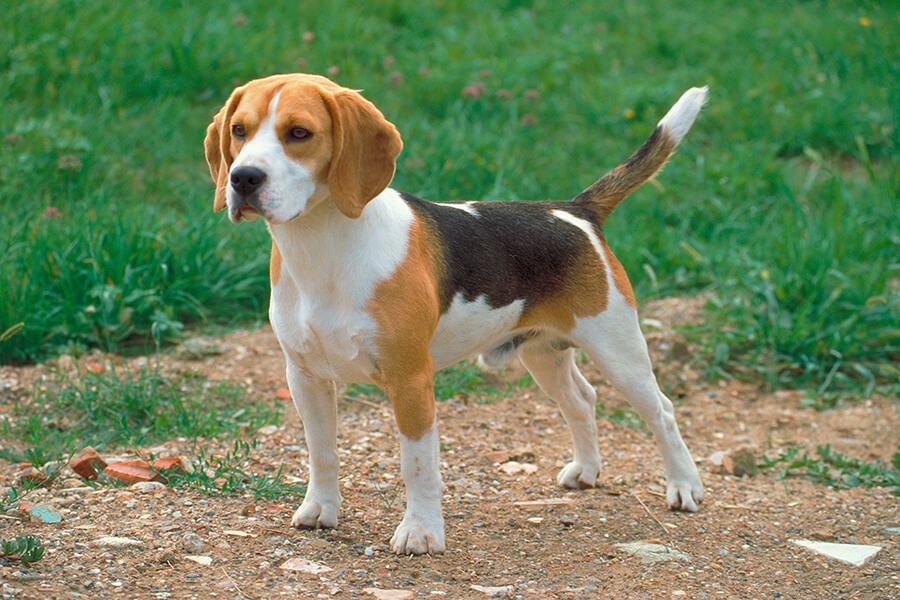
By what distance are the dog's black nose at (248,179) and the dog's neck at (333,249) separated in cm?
30

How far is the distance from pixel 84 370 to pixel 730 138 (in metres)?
5.80

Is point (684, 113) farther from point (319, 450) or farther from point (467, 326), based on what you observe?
point (319, 450)

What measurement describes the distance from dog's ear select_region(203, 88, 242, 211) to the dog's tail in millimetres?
1544

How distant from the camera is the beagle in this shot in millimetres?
3057

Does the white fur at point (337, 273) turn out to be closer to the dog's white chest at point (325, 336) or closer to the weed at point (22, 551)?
the dog's white chest at point (325, 336)

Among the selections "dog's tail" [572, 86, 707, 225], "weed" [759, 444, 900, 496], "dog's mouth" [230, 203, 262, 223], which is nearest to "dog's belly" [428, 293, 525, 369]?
"dog's tail" [572, 86, 707, 225]

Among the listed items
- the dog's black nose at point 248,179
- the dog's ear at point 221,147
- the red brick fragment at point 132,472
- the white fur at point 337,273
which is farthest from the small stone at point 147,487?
the dog's black nose at point 248,179

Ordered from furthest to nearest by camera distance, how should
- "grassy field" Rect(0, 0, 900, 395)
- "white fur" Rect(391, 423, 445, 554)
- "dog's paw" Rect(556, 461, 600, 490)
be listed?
1. "grassy field" Rect(0, 0, 900, 395)
2. "dog's paw" Rect(556, 461, 600, 490)
3. "white fur" Rect(391, 423, 445, 554)

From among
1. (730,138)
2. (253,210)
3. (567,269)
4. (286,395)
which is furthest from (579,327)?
(730,138)

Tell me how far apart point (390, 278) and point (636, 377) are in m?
1.25

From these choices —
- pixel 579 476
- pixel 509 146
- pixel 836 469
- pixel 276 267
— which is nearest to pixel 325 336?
pixel 276 267

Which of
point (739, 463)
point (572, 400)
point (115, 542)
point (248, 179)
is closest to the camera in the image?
point (248, 179)

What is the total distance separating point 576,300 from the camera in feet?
12.5

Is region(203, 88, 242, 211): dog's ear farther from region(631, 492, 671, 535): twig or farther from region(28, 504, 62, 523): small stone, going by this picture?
region(631, 492, 671, 535): twig
